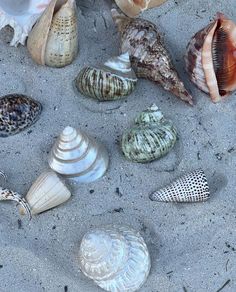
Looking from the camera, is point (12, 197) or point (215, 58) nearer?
point (12, 197)

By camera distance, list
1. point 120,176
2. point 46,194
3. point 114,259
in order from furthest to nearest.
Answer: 1. point 120,176
2. point 46,194
3. point 114,259

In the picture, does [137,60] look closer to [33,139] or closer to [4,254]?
[33,139]

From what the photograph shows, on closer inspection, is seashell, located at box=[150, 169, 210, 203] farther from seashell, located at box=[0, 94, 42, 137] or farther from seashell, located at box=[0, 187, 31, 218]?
seashell, located at box=[0, 94, 42, 137]

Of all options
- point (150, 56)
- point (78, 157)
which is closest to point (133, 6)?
point (150, 56)

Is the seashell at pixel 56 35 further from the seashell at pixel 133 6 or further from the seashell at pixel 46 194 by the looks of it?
the seashell at pixel 46 194

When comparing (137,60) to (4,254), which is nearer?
(4,254)

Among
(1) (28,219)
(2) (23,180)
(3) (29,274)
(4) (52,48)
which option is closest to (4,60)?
(4) (52,48)

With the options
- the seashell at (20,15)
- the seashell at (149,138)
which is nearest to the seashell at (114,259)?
the seashell at (149,138)

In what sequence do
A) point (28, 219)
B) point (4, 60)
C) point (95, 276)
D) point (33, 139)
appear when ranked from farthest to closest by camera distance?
1. point (4, 60)
2. point (33, 139)
3. point (28, 219)
4. point (95, 276)

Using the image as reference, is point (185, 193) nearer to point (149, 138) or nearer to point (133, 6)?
point (149, 138)
